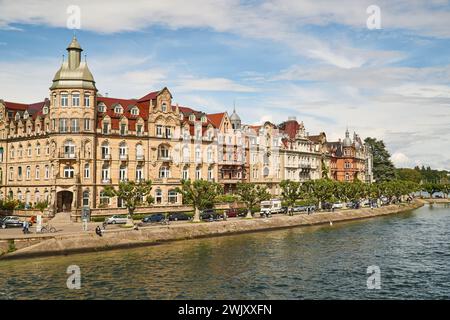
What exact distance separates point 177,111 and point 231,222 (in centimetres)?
3248

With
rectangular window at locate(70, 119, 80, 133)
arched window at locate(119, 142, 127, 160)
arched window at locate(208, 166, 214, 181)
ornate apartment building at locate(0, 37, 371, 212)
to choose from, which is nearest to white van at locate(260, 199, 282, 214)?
ornate apartment building at locate(0, 37, 371, 212)

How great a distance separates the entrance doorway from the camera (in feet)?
301

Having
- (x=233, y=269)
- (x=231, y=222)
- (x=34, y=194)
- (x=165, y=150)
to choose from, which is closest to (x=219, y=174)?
(x=165, y=150)

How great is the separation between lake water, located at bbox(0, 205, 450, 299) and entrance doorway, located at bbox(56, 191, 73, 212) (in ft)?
100

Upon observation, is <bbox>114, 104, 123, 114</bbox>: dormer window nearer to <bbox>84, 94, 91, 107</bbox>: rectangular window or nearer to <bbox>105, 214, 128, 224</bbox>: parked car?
<bbox>84, 94, 91, 107</bbox>: rectangular window

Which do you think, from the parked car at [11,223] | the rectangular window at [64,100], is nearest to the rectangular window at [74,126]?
the rectangular window at [64,100]

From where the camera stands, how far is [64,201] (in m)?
92.8

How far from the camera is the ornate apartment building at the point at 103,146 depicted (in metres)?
90.8

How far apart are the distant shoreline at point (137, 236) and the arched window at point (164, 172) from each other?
23906 millimetres

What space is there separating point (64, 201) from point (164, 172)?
72.2ft

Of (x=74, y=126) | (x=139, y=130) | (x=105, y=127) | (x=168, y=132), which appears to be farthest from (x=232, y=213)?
(x=74, y=126)

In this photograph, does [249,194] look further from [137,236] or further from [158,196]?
[137,236]

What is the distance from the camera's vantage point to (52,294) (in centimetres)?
4191

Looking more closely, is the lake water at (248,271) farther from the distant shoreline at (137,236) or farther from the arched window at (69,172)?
the arched window at (69,172)
